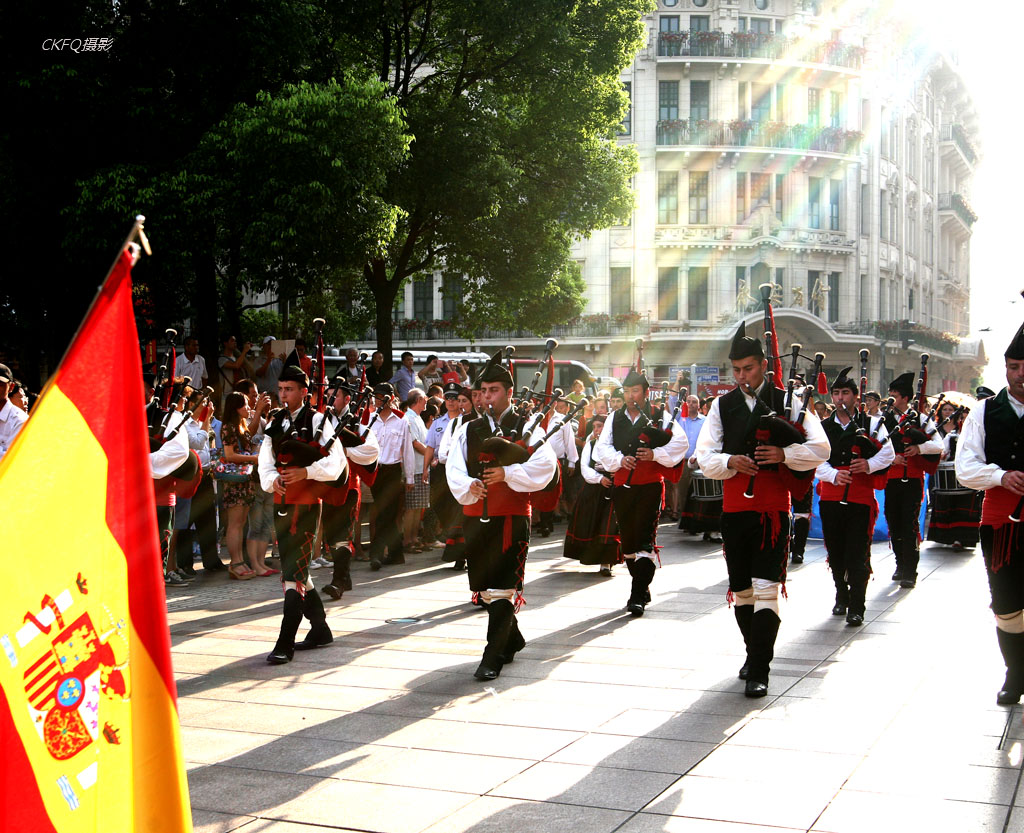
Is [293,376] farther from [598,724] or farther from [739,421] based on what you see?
[598,724]

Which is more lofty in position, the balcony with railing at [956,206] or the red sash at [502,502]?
the balcony with railing at [956,206]

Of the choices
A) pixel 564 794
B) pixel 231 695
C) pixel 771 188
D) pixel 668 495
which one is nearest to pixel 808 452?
pixel 564 794

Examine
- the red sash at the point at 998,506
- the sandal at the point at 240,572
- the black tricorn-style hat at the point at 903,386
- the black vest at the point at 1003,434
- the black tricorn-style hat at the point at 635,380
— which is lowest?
the sandal at the point at 240,572

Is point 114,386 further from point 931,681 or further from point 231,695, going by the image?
point 931,681

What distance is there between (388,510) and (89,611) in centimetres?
1154

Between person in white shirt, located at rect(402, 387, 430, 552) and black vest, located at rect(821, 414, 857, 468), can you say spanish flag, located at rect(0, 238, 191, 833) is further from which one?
person in white shirt, located at rect(402, 387, 430, 552)

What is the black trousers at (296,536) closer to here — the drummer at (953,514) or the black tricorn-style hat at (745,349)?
the black tricorn-style hat at (745,349)

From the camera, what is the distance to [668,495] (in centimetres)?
1988

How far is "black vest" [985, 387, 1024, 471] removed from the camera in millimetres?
6943

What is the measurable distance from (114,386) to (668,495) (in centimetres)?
1770

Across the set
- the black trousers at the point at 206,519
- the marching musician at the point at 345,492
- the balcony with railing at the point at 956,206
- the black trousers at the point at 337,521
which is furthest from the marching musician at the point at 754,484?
the balcony with railing at the point at 956,206

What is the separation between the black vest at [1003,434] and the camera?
22.8 ft

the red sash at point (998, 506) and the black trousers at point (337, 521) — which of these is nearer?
the red sash at point (998, 506)

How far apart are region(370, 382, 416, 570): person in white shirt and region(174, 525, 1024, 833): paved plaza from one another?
2989 mm
